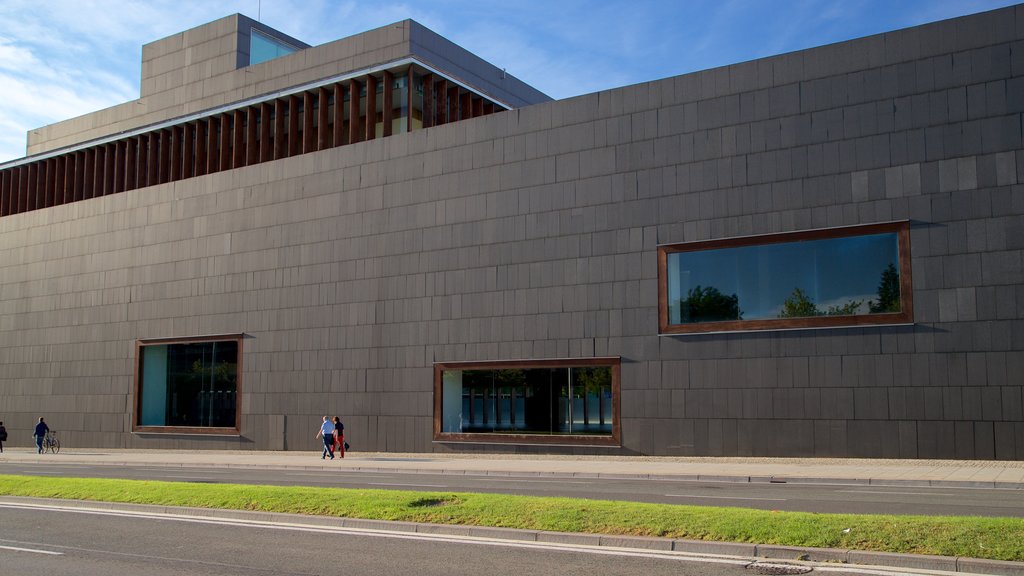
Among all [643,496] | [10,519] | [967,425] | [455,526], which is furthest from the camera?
[967,425]

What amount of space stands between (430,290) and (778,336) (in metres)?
14.0

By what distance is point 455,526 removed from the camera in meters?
13.4

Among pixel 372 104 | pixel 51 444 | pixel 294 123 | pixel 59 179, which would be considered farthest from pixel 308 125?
pixel 51 444

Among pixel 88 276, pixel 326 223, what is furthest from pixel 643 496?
pixel 88 276

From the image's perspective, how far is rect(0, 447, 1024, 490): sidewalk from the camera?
20812 millimetres

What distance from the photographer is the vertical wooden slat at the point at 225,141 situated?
45719 millimetres

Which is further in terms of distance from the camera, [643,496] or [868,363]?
[868,363]

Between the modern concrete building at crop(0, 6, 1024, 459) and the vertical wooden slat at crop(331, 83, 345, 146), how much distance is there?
36 cm

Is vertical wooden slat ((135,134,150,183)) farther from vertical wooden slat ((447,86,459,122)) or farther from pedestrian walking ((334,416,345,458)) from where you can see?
pedestrian walking ((334,416,345,458))

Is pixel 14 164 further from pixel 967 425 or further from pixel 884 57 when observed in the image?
pixel 967 425

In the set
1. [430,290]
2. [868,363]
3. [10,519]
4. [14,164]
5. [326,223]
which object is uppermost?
[14,164]

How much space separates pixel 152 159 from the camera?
162ft

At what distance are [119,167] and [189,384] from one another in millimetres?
14403

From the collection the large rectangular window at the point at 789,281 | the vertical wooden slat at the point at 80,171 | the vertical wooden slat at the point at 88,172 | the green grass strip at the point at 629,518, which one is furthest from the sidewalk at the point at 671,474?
the vertical wooden slat at the point at 80,171
